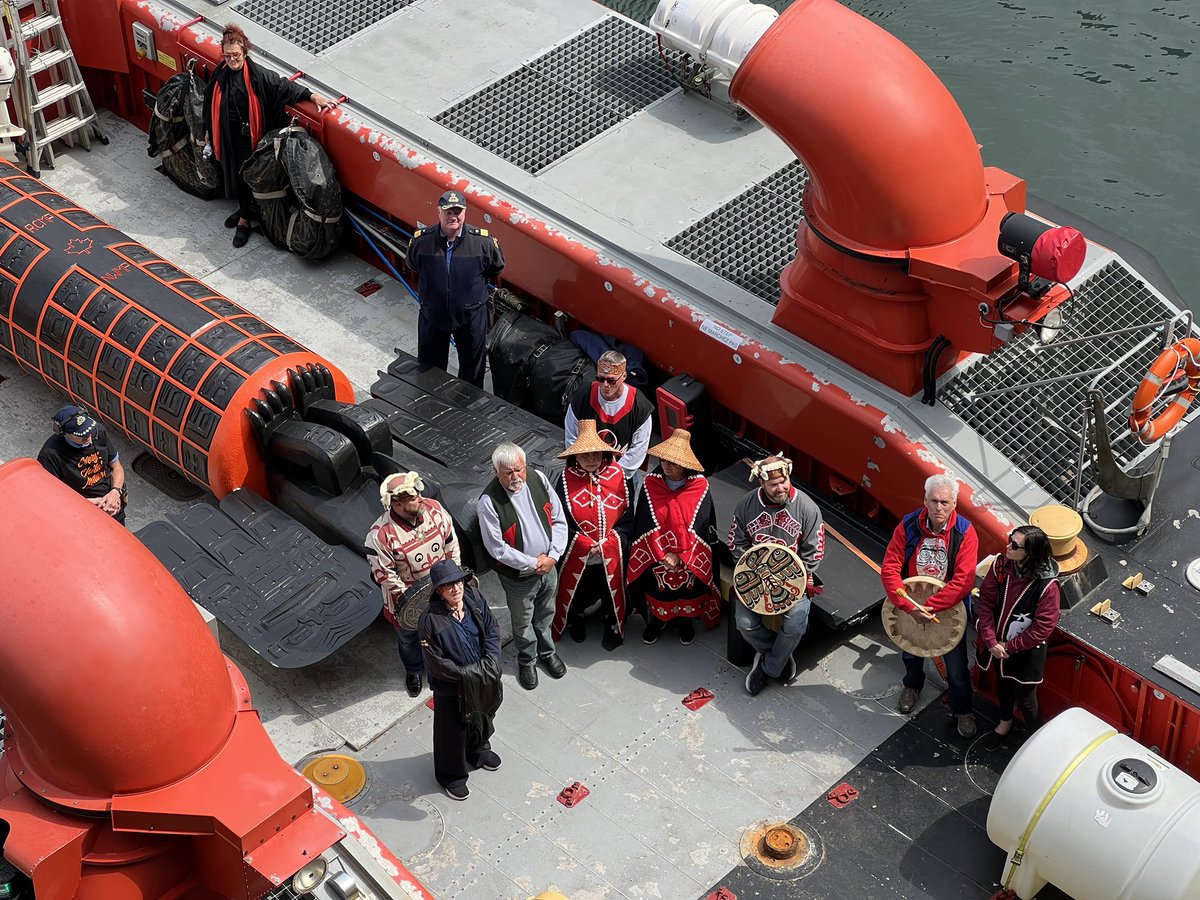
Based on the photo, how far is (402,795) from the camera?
873cm

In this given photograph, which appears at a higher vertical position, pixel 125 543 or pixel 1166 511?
pixel 125 543

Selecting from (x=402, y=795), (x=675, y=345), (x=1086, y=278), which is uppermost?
(x=1086, y=278)

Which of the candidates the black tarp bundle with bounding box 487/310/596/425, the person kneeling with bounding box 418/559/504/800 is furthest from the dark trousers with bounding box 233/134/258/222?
the person kneeling with bounding box 418/559/504/800

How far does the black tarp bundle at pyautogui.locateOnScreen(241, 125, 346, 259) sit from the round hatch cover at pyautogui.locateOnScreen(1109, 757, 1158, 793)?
22.7ft

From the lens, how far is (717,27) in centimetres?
1142

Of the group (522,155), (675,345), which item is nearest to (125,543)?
(675,345)

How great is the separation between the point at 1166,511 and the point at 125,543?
5605 millimetres

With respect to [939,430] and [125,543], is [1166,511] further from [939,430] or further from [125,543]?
[125,543]

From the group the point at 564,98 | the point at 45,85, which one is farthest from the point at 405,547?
the point at 45,85

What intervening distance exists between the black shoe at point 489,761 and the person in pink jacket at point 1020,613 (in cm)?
257

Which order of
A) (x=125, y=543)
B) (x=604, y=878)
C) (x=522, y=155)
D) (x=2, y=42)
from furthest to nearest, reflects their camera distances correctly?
(x=2, y=42)
(x=522, y=155)
(x=604, y=878)
(x=125, y=543)

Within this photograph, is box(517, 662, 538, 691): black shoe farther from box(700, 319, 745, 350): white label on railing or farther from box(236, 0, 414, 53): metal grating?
box(236, 0, 414, 53): metal grating

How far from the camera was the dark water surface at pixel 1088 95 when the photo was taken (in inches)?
544

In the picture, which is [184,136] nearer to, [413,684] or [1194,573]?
[413,684]
